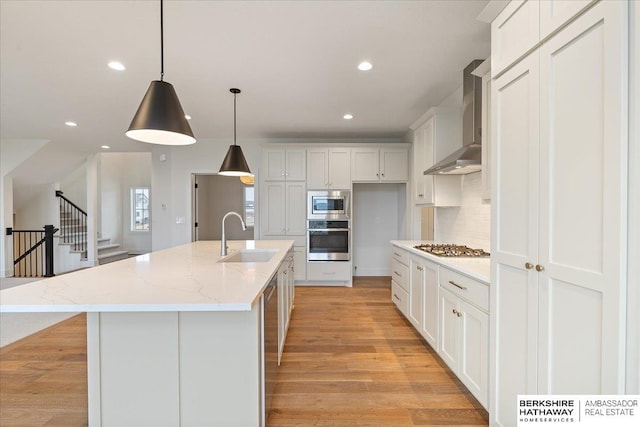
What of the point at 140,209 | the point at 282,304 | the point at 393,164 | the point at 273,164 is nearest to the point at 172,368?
the point at 282,304

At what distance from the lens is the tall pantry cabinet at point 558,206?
3.31 ft

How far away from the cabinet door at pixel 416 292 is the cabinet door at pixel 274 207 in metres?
2.59

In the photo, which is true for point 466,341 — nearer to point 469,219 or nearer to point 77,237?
point 469,219

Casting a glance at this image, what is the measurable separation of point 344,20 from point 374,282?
4.18 m

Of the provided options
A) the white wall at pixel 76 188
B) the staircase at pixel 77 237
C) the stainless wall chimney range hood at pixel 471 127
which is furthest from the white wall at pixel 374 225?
the white wall at pixel 76 188

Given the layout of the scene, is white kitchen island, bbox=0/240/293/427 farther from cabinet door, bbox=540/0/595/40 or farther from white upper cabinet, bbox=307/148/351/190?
white upper cabinet, bbox=307/148/351/190

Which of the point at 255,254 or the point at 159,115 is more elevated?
the point at 159,115

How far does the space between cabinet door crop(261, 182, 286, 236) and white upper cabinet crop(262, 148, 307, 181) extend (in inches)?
6.2

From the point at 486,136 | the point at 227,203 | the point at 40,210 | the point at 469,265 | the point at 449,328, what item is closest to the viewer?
the point at 469,265

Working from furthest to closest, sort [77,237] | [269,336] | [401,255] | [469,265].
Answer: [77,237] → [401,255] → [469,265] → [269,336]

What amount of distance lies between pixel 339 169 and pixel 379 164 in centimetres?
67

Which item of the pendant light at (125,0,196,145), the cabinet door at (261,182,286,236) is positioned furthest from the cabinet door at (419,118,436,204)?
the pendant light at (125,0,196,145)

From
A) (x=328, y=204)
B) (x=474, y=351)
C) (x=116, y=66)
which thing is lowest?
(x=474, y=351)

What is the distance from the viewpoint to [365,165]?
516 centimetres
